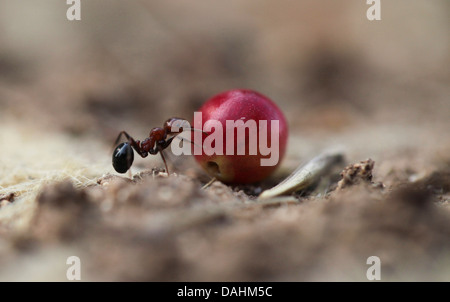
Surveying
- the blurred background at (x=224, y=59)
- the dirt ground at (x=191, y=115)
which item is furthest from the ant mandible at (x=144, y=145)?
the blurred background at (x=224, y=59)

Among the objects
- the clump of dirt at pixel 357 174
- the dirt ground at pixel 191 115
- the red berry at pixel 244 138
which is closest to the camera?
the dirt ground at pixel 191 115

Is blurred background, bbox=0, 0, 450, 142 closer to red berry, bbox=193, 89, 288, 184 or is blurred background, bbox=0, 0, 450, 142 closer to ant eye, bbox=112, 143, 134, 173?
ant eye, bbox=112, 143, 134, 173

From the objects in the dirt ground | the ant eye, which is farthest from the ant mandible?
the dirt ground

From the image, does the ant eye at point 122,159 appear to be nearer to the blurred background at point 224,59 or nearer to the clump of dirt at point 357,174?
the clump of dirt at point 357,174

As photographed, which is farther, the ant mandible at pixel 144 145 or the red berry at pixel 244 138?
the ant mandible at pixel 144 145

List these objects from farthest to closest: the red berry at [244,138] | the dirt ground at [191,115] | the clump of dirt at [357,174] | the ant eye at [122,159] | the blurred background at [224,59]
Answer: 1. the blurred background at [224,59]
2. the ant eye at [122,159]
3. the red berry at [244,138]
4. the clump of dirt at [357,174]
5. the dirt ground at [191,115]

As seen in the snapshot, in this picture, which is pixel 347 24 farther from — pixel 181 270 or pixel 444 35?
pixel 181 270

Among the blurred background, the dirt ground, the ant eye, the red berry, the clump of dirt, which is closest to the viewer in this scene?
the dirt ground
